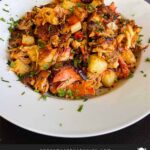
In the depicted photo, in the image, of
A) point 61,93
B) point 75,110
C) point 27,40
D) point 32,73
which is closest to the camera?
point 75,110

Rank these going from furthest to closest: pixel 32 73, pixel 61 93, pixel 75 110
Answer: pixel 32 73 → pixel 61 93 → pixel 75 110

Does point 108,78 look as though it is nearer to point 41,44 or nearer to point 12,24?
point 41,44

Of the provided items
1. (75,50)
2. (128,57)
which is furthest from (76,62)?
(128,57)

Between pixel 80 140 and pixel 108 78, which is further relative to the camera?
pixel 108 78

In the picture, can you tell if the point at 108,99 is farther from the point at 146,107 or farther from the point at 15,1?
the point at 15,1

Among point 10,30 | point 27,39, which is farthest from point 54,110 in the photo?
point 10,30

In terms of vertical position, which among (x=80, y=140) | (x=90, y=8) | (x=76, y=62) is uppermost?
(x=90, y=8)

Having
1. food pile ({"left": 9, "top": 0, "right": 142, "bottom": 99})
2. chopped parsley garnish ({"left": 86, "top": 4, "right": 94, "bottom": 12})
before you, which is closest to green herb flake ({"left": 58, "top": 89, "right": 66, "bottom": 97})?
food pile ({"left": 9, "top": 0, "right": 142, "bottom": 99})
